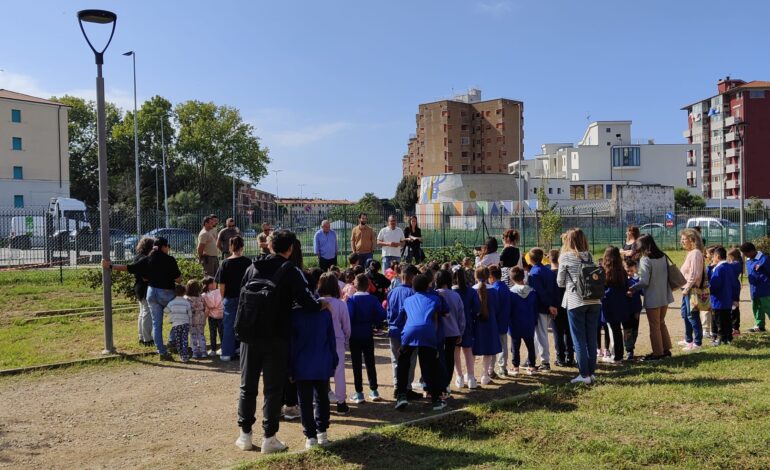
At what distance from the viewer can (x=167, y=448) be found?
19.9 feet

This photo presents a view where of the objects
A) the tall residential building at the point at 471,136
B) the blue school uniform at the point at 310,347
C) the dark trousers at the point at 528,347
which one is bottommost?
the dark trousers at the point at 528,347

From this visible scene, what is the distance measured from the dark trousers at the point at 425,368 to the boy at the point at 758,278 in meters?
6.91

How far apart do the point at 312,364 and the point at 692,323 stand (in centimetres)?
709

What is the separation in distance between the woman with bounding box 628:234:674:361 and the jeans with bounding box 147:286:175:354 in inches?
261

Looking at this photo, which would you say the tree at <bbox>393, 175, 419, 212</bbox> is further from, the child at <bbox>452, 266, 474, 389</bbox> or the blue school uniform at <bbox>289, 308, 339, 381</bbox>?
the blue school uniform at <bbox>289, 308, 339, 381</bbox>

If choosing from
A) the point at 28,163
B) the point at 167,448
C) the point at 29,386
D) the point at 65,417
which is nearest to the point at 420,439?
the point at 167,448

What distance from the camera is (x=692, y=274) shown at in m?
10.0

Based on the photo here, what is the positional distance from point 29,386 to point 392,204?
365ft

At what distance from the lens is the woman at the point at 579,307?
7.82m

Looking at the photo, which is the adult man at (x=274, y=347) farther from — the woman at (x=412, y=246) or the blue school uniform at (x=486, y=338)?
the woman at (x=412, y=246)

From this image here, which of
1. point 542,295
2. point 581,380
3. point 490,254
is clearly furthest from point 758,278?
point 581,380

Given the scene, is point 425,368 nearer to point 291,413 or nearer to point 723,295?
point 291,413

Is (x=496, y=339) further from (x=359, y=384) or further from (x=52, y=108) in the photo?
(x=52, y=108)

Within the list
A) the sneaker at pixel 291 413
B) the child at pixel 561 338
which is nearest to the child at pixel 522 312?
the child at pixel 561 338
